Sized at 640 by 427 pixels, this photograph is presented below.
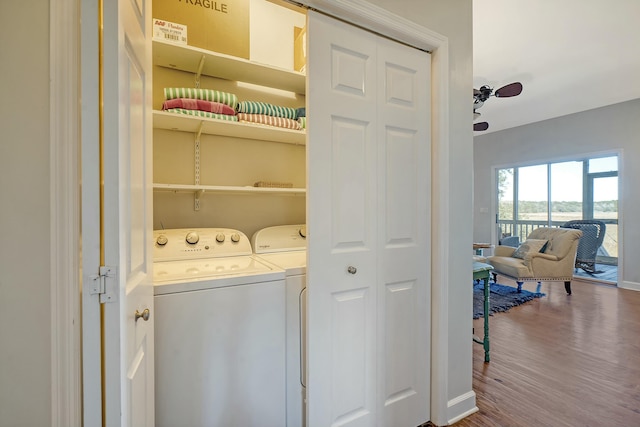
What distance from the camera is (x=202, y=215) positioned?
191 cm

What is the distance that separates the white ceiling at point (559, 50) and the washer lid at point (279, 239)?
4.62 ft

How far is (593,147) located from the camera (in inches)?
184

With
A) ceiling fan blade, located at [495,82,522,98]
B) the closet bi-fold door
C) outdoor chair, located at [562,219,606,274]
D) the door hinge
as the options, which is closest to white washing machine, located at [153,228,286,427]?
the closet bi-fold door

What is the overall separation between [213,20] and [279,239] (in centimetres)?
149

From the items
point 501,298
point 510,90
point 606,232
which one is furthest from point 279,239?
point 606,232

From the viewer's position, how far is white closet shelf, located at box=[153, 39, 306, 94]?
1613 mm

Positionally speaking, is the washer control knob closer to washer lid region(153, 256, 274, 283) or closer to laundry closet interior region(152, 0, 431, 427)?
laundry closet interior region(152, 0, 431, 427)

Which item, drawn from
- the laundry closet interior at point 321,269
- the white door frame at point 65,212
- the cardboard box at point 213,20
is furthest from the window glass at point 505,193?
the white door frame at point 65,212

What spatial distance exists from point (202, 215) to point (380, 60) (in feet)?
4.75

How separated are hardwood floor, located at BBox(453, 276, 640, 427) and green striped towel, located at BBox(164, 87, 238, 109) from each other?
7.64 feet

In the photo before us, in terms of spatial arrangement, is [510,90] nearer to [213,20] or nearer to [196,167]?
[213,20]

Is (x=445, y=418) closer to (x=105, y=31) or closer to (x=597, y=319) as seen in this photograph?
(x=105, y=31)

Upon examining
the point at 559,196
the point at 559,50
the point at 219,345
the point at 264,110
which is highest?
the point at 559,50

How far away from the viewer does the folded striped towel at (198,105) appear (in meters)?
1.59
